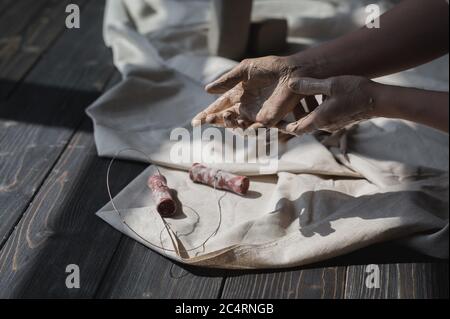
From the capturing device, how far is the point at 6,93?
217cm

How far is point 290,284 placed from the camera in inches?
57.0

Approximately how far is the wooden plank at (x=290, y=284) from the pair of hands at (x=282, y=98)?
1.09ft

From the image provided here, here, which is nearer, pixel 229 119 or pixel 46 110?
pixel 229 119

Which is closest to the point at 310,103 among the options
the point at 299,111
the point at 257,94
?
the point at 299,111

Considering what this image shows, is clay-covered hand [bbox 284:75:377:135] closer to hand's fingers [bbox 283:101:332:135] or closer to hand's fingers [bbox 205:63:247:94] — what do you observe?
hand's fingers [bbox 283:101:332:135]

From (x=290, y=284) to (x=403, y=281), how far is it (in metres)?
0.25

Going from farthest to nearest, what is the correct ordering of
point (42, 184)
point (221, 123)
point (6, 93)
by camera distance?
point (6, 93) → point (42, 184) → point (221, 123)

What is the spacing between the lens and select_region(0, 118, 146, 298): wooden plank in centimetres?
145

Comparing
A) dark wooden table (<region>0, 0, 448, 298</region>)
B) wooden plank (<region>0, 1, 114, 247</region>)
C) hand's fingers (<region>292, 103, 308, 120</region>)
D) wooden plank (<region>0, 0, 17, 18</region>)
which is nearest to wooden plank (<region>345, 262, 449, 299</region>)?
dark wooden table (<region>0, 0, 448, 298</region>)

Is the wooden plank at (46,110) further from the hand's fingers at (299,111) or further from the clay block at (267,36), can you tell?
the hand's fingers at (299,111)

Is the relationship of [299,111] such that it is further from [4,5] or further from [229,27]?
[4,5]
